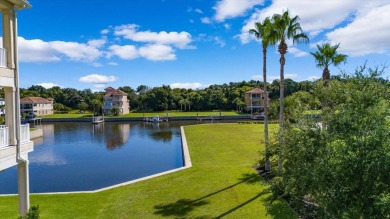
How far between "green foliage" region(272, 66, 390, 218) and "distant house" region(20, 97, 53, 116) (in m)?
93.0

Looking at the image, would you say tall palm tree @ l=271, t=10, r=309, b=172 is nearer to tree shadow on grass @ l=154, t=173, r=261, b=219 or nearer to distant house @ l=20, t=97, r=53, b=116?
tree shadow on grass @ l=154, t=173, r=261, b=219

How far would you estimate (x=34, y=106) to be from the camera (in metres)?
90.3

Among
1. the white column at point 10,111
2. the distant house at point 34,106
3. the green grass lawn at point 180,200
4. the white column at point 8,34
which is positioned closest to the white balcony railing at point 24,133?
the white column at point 10,111

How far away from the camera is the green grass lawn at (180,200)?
1271cm

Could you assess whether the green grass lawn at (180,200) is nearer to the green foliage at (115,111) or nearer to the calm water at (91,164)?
the calm water at (91,164)

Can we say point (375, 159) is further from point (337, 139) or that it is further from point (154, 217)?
point (154, 217)

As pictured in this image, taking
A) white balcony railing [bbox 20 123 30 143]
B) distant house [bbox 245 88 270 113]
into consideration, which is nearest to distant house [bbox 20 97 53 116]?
distant house [bbox 245 88 270 113]

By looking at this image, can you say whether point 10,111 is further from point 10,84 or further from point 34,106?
point 34,106

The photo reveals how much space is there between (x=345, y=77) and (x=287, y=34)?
27.9ft

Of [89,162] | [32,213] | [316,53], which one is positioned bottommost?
[89,162]

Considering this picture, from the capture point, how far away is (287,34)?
55.0ft

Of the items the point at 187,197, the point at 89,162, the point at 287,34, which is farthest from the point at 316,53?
the point at 89,162

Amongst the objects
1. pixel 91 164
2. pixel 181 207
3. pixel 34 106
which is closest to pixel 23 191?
pixel 181 207

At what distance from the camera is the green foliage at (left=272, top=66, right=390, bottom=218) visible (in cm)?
645
